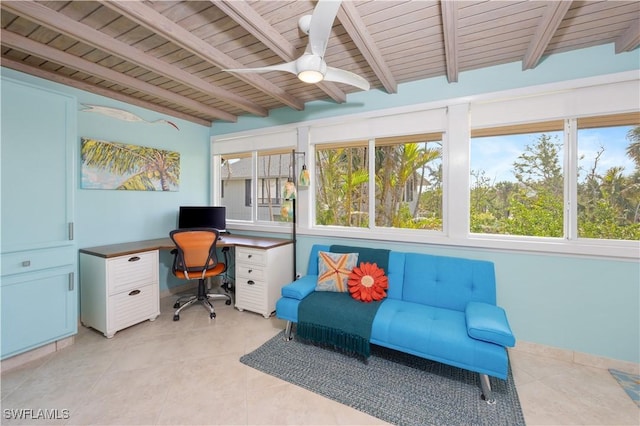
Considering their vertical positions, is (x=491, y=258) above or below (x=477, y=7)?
below

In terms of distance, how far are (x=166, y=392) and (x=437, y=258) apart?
2.45 metres

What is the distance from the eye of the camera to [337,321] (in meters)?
2.32

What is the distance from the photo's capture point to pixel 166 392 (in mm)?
1934

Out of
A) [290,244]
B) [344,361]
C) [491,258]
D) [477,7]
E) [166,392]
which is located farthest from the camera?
[290,244]

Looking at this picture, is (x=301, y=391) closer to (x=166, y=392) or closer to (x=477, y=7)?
(x=166, y=392)

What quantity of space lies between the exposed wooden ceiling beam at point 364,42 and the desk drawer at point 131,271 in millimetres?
2907

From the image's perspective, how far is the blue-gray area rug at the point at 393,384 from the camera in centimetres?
175

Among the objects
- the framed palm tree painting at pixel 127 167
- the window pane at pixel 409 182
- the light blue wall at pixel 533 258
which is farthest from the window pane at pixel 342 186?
the framed palm tree painting at pixel 127 167

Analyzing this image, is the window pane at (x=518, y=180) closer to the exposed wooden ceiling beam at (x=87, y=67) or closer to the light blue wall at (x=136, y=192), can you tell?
the exposed wooden ceiling beam at (x=87, y=67)

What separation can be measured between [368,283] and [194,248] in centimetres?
192

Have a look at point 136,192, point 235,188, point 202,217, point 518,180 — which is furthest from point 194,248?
point 518,180

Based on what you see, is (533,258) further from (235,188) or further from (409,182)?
(235,188)

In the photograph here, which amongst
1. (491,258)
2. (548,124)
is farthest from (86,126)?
(548,124)

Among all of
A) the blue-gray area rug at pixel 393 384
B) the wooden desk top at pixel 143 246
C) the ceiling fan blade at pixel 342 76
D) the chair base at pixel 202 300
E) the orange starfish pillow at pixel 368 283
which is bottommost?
the blue-gray area rug at pixel 393 384
